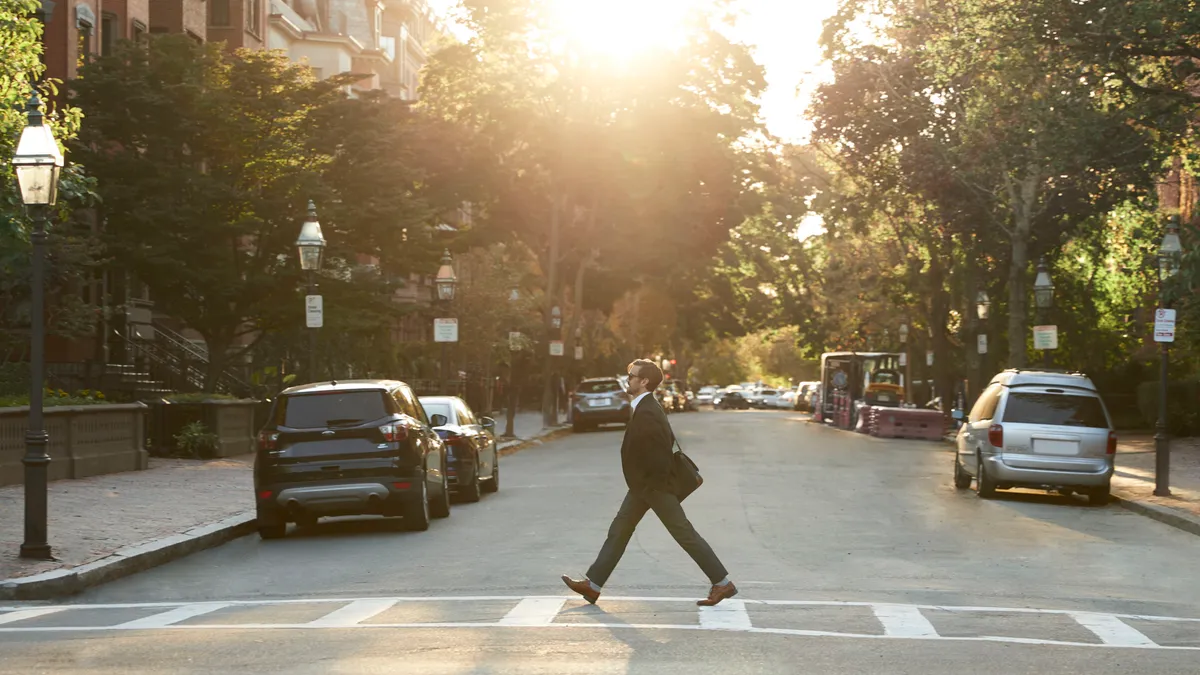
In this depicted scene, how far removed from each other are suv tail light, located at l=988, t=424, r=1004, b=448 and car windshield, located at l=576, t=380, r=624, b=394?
1190 inches

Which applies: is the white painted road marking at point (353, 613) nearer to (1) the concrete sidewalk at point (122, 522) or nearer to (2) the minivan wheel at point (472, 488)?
A: (1) the concrete sidewalk at point (122, 522)

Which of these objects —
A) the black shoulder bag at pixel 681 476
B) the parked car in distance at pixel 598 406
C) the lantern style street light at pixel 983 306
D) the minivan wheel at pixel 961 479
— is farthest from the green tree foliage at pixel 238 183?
the black shoulder bag at pixel 681 476

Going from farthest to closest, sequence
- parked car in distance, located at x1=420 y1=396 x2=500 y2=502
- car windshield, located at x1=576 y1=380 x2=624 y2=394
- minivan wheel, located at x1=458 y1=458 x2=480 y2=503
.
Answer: car windshield, located at x1=576 y1=380 x2=624 y2=394 < minivan wheel, located at x1=458 y1=458 x2=480 y2=503 < parked car in distance, located at x1=420 y1=396 x2=500 y2=502

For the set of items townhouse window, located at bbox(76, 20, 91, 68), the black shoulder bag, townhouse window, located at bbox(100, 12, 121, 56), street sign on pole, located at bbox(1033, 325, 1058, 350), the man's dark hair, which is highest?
townhouse window, located at bbox(100, 12, 121, 56)

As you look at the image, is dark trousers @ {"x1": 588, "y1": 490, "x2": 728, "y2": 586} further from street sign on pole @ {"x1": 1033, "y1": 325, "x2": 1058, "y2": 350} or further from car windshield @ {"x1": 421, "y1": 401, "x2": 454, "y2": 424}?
street sign on pole @ {"x1": 1033, "y1": 325, "x2": 1058, "y2": 350}

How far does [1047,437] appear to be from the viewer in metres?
23.1

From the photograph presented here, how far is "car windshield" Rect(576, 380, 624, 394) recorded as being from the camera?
175ft

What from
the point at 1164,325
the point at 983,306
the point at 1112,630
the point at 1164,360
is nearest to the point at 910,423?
the point at 983,306

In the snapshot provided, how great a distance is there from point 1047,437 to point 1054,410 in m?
0.52

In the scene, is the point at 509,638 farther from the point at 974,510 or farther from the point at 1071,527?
the point at 974,510

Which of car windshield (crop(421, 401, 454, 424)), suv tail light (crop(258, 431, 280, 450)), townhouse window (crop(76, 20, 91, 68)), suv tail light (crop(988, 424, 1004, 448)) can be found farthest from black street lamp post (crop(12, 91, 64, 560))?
townhouse window (crop(76, 20, 91, 68))

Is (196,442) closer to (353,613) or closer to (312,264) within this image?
(312,264)

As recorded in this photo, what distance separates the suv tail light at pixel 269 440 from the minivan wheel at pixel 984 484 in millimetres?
10345

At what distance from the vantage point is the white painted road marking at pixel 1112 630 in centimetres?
1027
